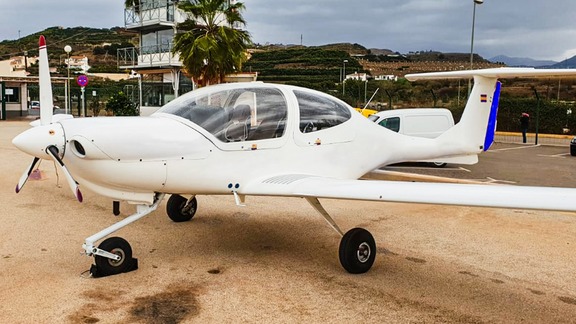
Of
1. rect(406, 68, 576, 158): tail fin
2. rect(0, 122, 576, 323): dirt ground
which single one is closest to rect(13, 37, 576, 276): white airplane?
rect(0, 122, 576, 323): dirt ground

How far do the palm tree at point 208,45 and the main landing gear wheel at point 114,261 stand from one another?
49.5 ft

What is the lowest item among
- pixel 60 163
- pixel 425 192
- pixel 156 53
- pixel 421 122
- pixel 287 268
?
pixel 287 268

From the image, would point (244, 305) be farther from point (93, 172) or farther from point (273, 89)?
point (273, 89)

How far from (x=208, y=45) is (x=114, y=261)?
50.1ft

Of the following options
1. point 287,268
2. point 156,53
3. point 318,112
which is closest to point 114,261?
point 287,268

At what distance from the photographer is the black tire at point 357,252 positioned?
220 inches

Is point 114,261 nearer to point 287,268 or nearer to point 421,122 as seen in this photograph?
point 287,268

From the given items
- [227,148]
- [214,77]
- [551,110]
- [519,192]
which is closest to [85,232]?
[227,148]

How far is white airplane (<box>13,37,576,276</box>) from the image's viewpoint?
4988mm

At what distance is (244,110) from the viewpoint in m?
5.88

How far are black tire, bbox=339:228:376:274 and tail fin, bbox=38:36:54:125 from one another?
3.62 m

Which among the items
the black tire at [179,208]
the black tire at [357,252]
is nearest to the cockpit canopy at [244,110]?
the black tire at [357,252]

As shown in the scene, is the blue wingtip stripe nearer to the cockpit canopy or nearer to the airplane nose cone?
the cockpit canopy

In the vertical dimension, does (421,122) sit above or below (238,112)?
below
